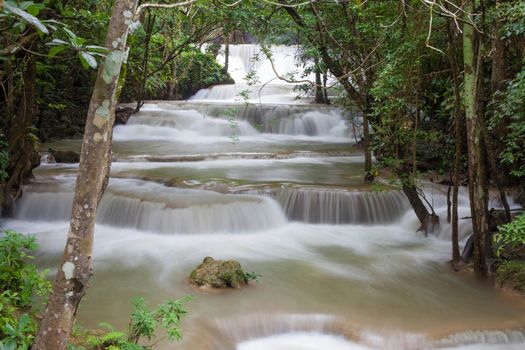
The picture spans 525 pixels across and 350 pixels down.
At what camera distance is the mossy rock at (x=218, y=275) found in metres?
5.67

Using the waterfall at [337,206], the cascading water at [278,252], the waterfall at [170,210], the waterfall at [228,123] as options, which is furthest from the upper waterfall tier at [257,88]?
the waterfall at [170,210]

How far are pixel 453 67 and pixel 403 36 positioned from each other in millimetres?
1223

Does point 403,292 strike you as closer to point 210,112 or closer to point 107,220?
point 107,220

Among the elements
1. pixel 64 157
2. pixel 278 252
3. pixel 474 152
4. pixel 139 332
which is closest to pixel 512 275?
pixel 474 152

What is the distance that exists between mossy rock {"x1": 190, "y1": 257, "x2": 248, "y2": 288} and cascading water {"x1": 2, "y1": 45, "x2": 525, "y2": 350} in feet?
0.52

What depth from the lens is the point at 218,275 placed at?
18.7 feet

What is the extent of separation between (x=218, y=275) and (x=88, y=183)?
10.7 feet

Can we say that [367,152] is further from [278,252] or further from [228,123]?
[228,123]

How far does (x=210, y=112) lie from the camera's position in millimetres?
18484

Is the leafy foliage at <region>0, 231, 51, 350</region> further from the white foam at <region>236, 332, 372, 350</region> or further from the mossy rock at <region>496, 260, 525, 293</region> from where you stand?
the mossy rock at <region>496, 260, 525, 293</region>

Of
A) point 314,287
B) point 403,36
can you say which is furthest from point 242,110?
point 314,287

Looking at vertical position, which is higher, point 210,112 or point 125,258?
point 210,112

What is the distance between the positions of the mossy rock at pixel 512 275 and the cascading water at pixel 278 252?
169 millimetres

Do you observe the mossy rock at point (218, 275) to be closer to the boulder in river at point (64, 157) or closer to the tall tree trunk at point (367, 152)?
the tall tree trunk at point (367, 152)
